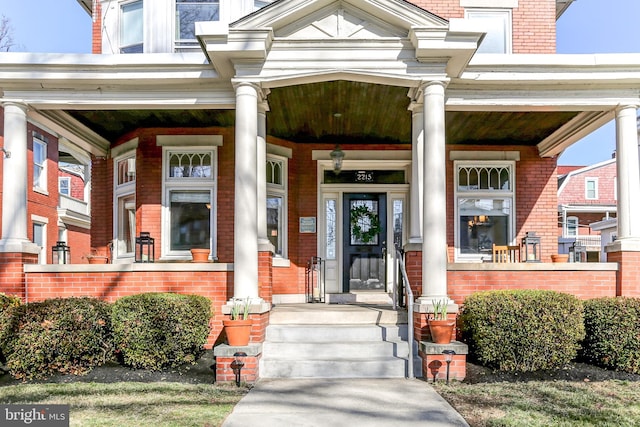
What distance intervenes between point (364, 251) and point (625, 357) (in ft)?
16.6

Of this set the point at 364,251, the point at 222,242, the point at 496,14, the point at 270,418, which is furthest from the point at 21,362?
the point at 496,14

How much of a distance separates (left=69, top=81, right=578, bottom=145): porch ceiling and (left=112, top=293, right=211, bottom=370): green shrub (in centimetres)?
320

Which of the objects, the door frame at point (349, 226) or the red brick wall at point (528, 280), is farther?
the door frame at point (349, 226)

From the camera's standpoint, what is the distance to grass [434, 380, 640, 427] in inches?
187

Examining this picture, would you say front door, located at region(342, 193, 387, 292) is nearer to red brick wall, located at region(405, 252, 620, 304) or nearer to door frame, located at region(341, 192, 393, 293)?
door frame, located at region(341, 192, 393, 293)

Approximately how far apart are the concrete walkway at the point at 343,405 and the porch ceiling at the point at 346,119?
3.86 m

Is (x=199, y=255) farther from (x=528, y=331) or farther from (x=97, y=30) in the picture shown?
(x=97, y=30)

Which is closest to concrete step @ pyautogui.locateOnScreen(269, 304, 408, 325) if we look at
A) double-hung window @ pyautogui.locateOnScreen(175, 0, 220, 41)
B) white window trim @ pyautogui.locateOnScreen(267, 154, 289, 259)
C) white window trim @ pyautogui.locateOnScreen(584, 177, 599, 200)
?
white window trim @ pyautogui.locateOnScreen(267, 154, 289, 259)

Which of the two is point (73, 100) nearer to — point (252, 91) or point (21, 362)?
point (252, 91)

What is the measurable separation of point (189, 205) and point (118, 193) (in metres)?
1.54

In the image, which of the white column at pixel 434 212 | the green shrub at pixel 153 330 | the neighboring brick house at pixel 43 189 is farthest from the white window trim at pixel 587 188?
the green shrub at pixel 153 330

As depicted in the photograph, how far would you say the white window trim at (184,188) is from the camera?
30.9 feet

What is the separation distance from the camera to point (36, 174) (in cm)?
1738

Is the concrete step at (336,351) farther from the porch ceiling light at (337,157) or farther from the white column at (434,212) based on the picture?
the porch ceiling light at (337,157)
